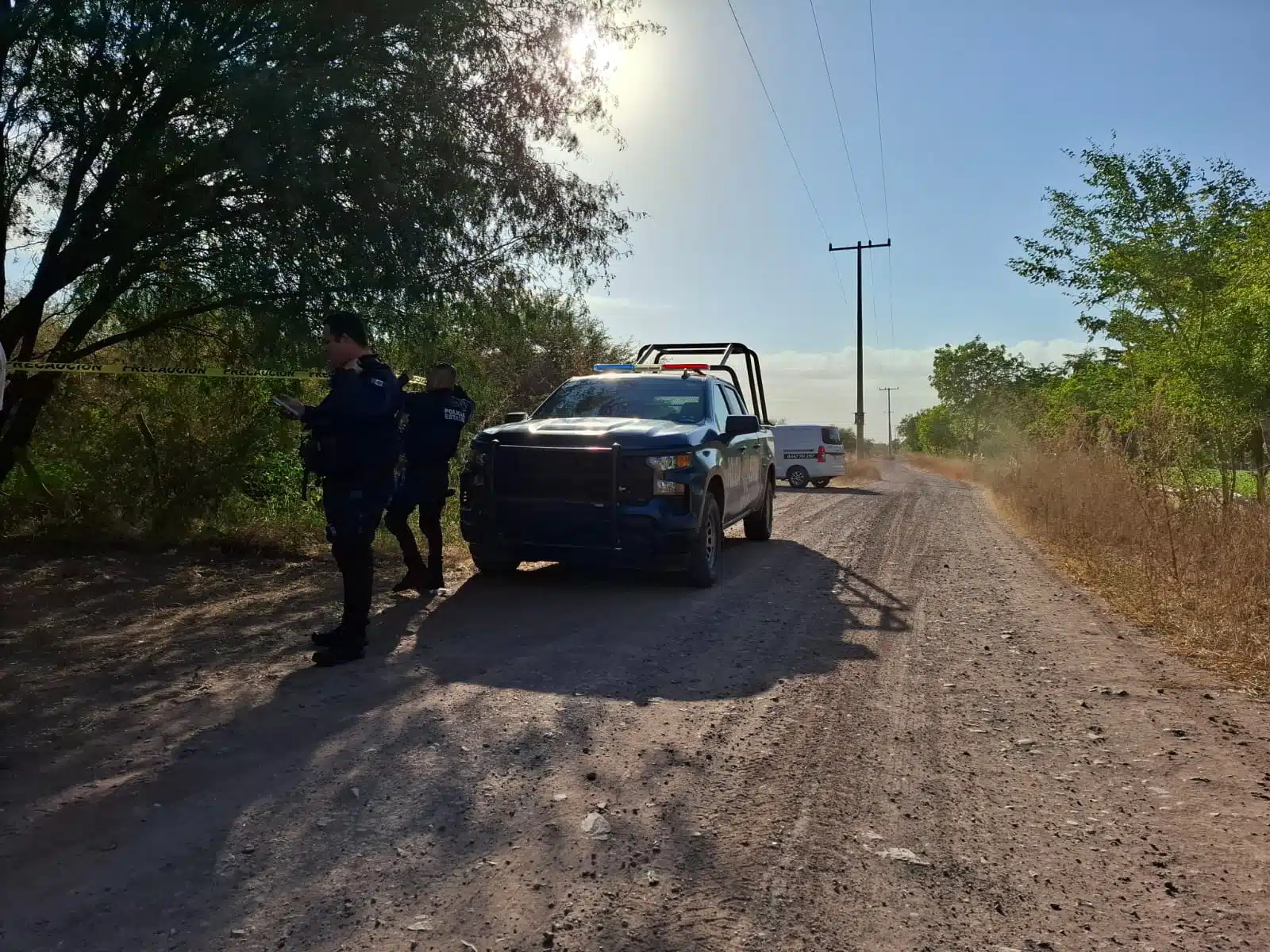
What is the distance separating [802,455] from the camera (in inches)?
1094

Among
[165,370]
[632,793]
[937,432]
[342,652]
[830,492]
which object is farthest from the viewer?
[937,432]

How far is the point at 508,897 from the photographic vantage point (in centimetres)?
276

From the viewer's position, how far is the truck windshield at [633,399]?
8.90 m

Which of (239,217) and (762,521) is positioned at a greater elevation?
(239,217)

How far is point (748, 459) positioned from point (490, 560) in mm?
3471

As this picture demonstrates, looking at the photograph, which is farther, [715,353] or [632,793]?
[715,353]

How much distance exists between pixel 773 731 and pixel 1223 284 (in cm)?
1571

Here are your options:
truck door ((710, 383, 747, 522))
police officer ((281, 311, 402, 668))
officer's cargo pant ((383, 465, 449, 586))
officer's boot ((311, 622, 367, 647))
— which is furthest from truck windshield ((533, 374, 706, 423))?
officer's boot ((311, 622, 367, 647))

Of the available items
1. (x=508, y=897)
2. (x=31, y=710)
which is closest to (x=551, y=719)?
(x=508, y=897)

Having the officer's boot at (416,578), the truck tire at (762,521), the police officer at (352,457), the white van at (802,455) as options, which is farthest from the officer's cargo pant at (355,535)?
the white van at (802,455)

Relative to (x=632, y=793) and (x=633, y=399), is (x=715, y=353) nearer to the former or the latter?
(x=633, y=399)

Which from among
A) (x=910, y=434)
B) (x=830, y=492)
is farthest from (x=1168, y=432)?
(x=910, y=434)

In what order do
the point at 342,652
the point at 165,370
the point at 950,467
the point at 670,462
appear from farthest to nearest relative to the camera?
the point at 950,467, the point at 165,370, the point at 670,462, the point at 342,652

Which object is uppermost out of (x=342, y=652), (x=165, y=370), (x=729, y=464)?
(x=165, y=370)
